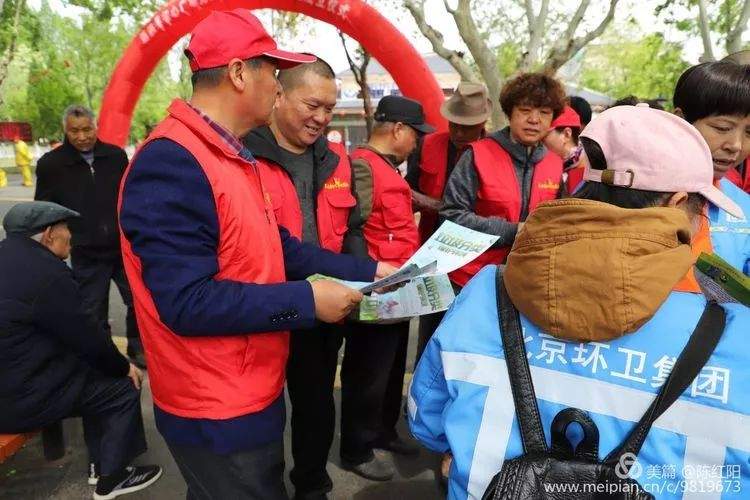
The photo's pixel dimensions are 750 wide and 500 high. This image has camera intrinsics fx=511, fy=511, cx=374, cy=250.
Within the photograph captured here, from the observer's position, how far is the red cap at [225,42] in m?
Result: 1.31

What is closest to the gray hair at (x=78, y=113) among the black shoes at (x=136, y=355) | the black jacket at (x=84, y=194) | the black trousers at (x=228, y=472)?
the black jacket at (x=84, y=194)

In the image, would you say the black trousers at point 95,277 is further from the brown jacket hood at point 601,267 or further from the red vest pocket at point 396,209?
the brown jacket hood at point 601,267

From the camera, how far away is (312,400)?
2.27m

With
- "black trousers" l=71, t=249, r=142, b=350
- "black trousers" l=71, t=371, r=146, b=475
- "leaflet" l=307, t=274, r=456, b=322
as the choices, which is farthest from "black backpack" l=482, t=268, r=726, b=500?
"black trousers" l=71, t=249, r=142, b=350

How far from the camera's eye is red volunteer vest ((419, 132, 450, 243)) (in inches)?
131

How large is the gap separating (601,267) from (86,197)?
12.5 ft

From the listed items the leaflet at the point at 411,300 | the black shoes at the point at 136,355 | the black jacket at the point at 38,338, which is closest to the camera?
the leaflet at the point at 411,300

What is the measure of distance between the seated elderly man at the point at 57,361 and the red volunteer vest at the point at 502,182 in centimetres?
190

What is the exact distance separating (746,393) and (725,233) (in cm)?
92

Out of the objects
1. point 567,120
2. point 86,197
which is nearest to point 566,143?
point 567,120

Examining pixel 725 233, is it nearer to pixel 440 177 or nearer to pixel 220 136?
pixel 220 136

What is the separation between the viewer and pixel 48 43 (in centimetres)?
2944

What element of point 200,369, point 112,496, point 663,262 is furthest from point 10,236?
point 663,262

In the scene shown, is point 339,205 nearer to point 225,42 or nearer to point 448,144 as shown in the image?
point 225,42
